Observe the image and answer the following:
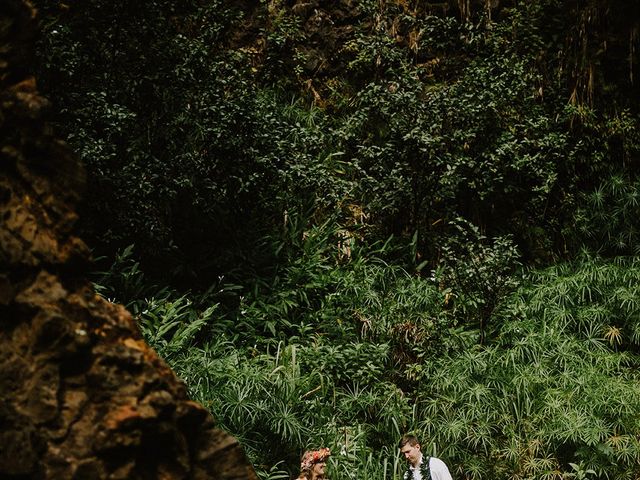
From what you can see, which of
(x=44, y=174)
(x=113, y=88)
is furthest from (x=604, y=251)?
(x=44, y=174)

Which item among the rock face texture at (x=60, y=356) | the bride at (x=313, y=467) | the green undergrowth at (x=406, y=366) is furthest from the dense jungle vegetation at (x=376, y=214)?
the rock face texture at (x=60, y=356)

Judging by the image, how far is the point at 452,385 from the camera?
21.7 feet

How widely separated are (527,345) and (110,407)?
19.9ft

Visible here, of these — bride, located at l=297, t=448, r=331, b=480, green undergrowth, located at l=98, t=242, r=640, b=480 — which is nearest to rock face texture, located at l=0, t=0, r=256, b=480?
bride, located at l=297, t=448, r=331, b=480

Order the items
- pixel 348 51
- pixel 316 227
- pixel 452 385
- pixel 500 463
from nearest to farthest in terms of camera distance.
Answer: pixel 500 463 → pixel 452 385 → pixel 316 227 → pixel 348 51

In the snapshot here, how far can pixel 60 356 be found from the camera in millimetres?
1759

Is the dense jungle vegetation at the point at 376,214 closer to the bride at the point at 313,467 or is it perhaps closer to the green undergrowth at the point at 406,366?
the green undergrowth at the point at 406,366

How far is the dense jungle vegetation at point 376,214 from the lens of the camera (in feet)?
20.5

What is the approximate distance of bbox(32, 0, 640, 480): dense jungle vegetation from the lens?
6.24m

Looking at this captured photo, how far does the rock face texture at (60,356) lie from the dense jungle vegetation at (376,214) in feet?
12.7

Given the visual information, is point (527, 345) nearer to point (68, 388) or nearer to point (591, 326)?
point (591, 326)

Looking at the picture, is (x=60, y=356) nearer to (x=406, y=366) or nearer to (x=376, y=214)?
(x=406, y=366)

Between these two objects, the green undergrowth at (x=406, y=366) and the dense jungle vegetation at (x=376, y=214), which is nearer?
the green undergrowth at (x=406, y=366)

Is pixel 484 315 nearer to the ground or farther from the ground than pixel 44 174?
nearer to the ground
